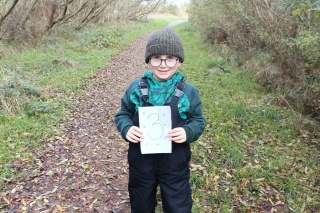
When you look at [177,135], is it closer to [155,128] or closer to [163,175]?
[155,128]

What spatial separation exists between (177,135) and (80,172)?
2669 millimetres

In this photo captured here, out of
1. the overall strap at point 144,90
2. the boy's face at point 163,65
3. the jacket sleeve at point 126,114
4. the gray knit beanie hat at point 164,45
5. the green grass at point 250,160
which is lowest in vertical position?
the green grass at point 250,160

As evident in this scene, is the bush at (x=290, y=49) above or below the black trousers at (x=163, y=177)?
above

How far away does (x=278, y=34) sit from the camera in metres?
6.73

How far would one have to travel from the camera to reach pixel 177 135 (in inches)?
78.6

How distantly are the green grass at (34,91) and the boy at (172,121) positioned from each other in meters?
2.50

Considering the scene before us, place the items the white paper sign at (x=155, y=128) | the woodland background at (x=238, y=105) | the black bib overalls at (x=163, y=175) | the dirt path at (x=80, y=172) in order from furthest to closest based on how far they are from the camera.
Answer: the woodland background at (x=238, y=105), the dirt path at (x=80, y=172), the black bib overalls at (x=163, y=175), the white paper sign at (x=155, y=128)

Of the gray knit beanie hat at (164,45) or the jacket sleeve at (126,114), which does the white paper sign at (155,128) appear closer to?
the jacket sleeve at (126,114)

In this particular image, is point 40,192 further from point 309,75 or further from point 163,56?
point 309,75

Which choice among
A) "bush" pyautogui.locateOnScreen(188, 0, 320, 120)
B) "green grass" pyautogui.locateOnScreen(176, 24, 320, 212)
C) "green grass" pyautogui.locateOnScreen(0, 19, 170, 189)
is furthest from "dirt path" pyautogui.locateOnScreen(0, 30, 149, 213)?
"bush" pyautogui.locateOnScreen(188, 0, 320, 120)

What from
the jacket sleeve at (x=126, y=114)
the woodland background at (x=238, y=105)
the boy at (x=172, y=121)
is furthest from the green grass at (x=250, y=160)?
the jacket sleeve at (x=126, y=114)

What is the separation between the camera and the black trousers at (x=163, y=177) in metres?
2.24

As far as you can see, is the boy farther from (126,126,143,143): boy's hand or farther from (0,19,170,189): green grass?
(0,19,170,189): green grass

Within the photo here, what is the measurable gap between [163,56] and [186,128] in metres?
0.58
